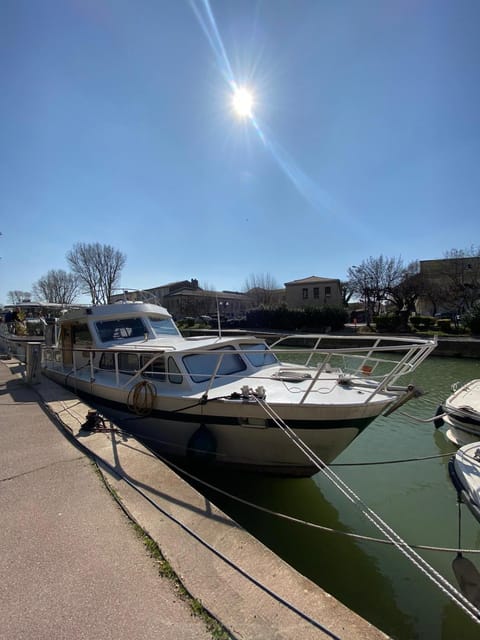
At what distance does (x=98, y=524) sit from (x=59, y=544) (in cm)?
34

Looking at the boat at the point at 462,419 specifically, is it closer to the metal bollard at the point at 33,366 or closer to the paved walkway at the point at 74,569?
the paved walkway at the point at 74,569

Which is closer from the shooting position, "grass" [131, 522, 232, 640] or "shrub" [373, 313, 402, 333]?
"grass" [131, 522, 232, 640]

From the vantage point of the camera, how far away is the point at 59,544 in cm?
294

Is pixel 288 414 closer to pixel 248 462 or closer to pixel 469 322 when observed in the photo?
pixel 248 462

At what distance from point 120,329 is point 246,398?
4.69m

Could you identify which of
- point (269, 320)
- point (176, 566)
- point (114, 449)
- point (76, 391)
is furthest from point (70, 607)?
point (269, 320)

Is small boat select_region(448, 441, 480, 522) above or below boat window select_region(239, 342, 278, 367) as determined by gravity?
→ below

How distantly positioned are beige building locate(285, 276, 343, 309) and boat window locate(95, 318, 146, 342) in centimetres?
4503

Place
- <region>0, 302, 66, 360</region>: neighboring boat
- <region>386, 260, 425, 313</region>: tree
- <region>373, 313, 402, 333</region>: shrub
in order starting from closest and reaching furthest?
<region>0, 302, 66, 360</region>: neighboring boat
<region>373, 313, 402, 333</region>: shrub
<region>386, 260, 425, 313</region>: tree

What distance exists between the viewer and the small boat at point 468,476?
12.8 feet

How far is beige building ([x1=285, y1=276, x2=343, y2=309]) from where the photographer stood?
52688 mm

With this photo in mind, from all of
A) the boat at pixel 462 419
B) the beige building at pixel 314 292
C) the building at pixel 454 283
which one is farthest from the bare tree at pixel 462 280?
the boat at pixel 462 419

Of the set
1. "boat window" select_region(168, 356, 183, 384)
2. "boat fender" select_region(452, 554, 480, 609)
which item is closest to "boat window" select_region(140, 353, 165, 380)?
"boat window" select_region(168, 356, 183, 384)

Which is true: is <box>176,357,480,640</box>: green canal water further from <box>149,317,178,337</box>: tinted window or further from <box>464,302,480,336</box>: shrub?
<box>464,302,480,336</box>: shrub
